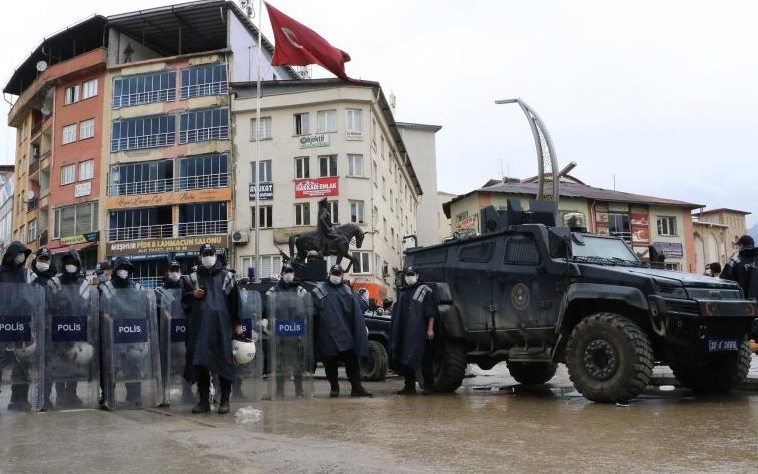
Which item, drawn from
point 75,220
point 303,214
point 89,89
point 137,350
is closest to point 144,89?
point 89,89

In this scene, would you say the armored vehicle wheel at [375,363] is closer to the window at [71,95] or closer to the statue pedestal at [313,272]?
the statue pedestal at [313,272]

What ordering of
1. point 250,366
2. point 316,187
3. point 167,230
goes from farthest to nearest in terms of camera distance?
point 167,230
point 316,187
point 250,366

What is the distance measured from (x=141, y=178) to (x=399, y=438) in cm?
4020

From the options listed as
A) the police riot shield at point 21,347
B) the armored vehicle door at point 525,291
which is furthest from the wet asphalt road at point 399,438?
the armored vehicle door at point 525,291

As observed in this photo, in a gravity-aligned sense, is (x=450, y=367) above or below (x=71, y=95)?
below

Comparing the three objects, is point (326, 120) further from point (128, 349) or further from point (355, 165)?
point (128, 349)

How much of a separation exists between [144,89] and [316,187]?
42.2ft

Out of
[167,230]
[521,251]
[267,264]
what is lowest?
[521,251]

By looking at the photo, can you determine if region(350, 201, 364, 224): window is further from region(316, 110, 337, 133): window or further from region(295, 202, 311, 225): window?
region(316, 110, 337, 133): window

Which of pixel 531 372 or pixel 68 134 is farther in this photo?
pixel 68 134

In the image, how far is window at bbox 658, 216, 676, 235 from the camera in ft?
171

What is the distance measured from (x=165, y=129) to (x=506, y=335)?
37.2 m

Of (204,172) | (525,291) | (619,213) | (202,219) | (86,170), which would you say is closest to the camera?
(525,291)

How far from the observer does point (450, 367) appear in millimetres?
10344
